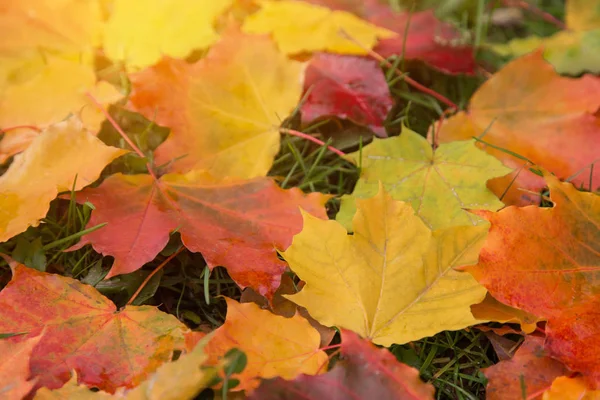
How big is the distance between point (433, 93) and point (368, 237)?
19.9 inches

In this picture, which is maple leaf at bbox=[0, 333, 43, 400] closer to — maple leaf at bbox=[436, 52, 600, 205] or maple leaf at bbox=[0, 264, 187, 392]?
maple leaf at bbox=[0, 264, 187, 392]

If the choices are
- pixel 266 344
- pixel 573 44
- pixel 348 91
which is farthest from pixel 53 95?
pixel 573 44

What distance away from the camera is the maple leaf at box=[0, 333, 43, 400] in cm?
67

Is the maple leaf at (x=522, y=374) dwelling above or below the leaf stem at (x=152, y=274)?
below

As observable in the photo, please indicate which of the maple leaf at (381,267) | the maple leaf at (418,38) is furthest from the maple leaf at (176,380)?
the maple leaf at (418,38)

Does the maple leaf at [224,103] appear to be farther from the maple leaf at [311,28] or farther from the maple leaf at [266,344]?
the maple leaf at [266,344]

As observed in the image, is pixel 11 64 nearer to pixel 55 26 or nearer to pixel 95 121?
pixel 55 26

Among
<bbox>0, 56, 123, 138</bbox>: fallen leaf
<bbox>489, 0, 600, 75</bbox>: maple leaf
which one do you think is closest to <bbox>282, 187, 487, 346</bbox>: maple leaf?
<bbox>0, 56, 123, 138</bbox>: fallen leaf

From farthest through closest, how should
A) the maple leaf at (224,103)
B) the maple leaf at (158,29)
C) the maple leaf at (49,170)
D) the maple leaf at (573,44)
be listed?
the maple leaf at (573,44) < the maple leaf at (158,29) < the maple leaf at (224,103) < the maple leaf at (49,170)

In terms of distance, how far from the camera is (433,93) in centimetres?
116

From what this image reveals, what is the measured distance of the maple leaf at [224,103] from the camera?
977 mm

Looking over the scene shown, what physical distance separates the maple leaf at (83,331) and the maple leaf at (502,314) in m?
0.40

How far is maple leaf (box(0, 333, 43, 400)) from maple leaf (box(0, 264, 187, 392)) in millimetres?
17

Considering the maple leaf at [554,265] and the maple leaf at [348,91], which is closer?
the maple leaf at [554,265]
